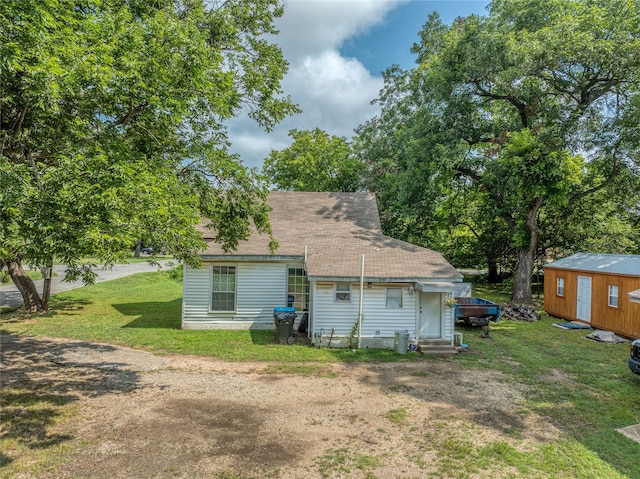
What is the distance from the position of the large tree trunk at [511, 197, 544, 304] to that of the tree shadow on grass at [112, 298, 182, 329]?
60.4ft

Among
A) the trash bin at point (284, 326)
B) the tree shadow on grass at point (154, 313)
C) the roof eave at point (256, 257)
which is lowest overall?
the tree shadow on grass at point (154, 313)

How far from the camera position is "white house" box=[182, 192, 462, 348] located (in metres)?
12.5

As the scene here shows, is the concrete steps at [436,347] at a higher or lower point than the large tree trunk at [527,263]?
lower

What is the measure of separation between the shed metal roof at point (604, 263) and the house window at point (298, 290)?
1261 cm

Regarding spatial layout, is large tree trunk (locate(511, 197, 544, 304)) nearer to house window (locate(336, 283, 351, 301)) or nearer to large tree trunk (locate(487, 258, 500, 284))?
large tree trunk (locate(487, 258, 500, 284))

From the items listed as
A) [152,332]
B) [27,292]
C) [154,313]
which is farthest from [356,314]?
[27,292]

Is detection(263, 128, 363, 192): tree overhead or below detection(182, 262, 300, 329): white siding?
overhead

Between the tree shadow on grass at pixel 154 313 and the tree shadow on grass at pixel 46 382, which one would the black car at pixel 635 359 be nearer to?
the tree shadow on grass at pixel 46 382

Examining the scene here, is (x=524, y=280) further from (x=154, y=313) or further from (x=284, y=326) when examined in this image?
(x=154, y=313)

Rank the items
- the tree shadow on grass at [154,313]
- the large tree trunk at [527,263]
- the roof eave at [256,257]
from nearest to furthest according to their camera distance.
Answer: the roof eave at [256,257]
the tree shadow on grass at [154,313]
the large tree trunk at [527,263]

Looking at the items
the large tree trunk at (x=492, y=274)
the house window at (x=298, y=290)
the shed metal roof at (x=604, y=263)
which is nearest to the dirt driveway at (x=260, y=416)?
the house window at (x=298, y=290)

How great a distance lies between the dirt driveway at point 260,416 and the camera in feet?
18.5

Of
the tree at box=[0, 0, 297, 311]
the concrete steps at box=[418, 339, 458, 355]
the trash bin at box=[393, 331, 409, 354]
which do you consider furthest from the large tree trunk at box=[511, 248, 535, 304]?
the tree at box=[0, 0, 297, 311]

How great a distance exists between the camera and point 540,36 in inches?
723
